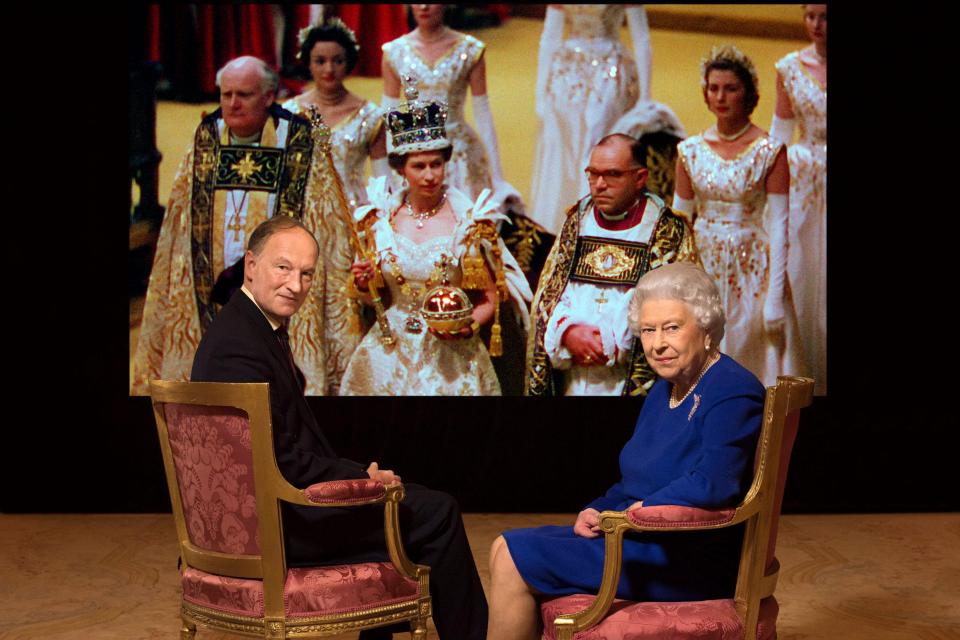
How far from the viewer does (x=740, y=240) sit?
5777 mm

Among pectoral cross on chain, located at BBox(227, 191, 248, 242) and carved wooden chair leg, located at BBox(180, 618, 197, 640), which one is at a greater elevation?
pectoral cross on chain, located at BBox(227, 191, 248, 242)

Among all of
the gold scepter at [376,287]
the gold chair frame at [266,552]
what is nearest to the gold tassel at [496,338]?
the gold scepter at [376,287]

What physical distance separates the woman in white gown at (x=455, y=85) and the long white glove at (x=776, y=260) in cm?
125

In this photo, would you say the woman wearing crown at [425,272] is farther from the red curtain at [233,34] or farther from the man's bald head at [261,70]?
the man's bald head at [261,70]

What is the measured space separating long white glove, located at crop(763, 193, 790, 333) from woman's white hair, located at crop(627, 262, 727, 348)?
10.7ft

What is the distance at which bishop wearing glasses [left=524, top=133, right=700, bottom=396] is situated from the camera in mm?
5695

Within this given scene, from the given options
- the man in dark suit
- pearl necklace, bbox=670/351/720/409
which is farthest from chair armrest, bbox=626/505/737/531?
the man in dark suit

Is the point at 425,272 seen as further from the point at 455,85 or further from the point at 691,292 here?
the point at 691,292

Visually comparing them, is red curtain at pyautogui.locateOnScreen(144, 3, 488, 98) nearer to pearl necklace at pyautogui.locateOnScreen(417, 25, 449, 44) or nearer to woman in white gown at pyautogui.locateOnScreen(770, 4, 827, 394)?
pearl necklace at pyautogui.locateOnScreen(417, 25, 449, 44)

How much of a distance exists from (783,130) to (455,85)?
1633 millimetres

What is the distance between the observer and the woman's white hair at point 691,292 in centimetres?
263
